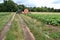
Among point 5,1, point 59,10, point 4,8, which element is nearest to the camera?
point 59,10

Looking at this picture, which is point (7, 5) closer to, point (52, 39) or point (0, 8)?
point (0, 8)

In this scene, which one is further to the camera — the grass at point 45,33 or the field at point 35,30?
the field at point 35,30

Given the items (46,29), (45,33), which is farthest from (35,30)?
(46,29)

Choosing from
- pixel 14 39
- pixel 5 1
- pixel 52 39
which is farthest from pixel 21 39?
pixel 5 1

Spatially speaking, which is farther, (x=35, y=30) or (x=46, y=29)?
(x=46, y=29)

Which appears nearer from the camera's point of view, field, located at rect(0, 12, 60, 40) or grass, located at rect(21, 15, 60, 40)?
grass, located at rect(21, 15, 60, 40)

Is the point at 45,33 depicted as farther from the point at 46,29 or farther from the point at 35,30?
the point at 46,29

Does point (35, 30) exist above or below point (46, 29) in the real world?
above

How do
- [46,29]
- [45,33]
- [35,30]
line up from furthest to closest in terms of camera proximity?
[46,29] < [35,30] < [45,33]

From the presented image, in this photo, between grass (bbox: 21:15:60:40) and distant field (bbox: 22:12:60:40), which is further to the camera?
distant field (bbox: 22:12:60:40)

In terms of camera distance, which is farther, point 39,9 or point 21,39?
point 39,9

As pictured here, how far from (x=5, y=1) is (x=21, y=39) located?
384 ft

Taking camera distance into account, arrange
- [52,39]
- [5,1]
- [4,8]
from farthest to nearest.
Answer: [5,1]
[4,8]
[52,39]

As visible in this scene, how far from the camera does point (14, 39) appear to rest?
1050cm
